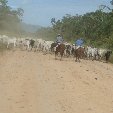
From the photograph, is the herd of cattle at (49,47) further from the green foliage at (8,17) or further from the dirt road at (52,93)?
the green foliage at (8,17)

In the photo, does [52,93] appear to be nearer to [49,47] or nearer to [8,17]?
[49,47]

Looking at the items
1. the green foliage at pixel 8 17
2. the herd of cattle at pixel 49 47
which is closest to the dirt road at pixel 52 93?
the herd of cattle at pixel 49 47

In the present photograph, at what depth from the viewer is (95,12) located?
8319 cm

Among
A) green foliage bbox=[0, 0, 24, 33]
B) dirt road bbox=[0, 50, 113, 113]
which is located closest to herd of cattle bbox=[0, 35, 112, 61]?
dirt road bbox=[0, 50, 113, 113]

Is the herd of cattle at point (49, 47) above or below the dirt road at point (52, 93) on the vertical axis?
above

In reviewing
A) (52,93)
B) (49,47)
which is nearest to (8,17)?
(49,47)

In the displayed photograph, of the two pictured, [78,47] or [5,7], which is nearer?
[78,47]

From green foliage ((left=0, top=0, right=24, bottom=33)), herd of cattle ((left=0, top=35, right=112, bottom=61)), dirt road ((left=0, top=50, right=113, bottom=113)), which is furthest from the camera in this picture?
green foliage ((left=0, top=0, right=24, bottom=33))

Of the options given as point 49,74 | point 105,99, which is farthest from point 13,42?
point 105,99

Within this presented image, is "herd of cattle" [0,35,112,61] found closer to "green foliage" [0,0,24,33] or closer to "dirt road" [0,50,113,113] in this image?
"dirt road" [0,50,113,113]

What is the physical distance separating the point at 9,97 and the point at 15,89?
1.70 metres

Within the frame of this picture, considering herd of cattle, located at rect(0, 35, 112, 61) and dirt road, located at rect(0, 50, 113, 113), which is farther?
herd of cattle, located at rect(0, 35, 112, 61)

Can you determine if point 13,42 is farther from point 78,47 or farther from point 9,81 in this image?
point 9,81

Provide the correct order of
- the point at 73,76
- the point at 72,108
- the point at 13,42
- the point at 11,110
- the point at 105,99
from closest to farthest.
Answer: the point at 11,110 < the point at 72,108 < the point at 105,99 < the point at 73,76 < the point at 13,42
